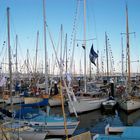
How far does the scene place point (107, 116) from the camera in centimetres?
2803

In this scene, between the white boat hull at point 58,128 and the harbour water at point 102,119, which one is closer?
the white boat hull at point 58,128

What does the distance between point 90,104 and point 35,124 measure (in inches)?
475

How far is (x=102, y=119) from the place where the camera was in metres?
26.5

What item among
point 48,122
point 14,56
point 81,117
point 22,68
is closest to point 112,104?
point 81,117

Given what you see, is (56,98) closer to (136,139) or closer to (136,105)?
(136,105)

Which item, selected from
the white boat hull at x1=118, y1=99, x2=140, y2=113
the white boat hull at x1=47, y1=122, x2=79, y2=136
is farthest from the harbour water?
the white boat hull at x1=47, y1=122, x2=79, y2=136

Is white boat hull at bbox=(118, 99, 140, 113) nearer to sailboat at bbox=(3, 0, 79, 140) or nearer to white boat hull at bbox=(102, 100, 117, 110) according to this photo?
white boat hull at bbox=(102, 100, 117, 110)

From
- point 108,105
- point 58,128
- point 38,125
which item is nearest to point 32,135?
point 38,125

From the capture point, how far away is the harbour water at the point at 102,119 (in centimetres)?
2307

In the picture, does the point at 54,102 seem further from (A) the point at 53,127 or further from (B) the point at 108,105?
(A) the point at 53,127

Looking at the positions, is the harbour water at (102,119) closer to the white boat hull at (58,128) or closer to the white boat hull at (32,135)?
the white boat hull at (58,128)

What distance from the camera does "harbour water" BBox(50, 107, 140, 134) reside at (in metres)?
23.1

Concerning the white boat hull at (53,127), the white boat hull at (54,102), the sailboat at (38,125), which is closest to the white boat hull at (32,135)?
the sailboat at (38,125)

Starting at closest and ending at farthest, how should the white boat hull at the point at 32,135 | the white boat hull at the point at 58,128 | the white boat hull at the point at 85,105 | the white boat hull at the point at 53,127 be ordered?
the white boat hull at the point at 32,135
the white boat hull at the point at 53,127
the white boat hull at the point at 58,128
the white boat hull at the point at 85,105
